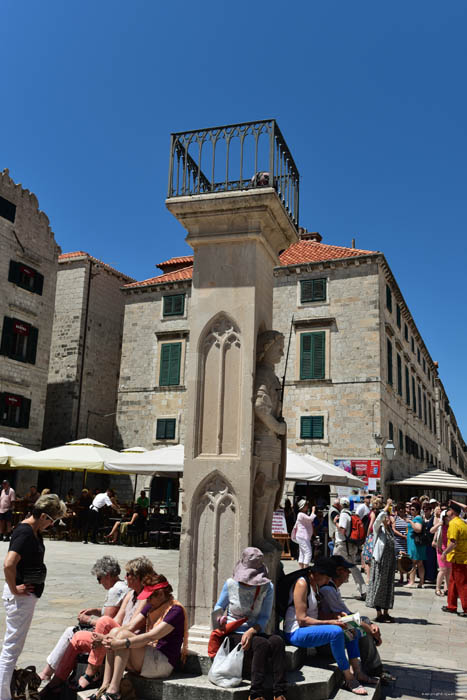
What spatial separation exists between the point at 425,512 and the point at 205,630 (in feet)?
35.3

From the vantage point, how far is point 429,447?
124 feet

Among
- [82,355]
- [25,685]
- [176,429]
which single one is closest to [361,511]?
[25,685]

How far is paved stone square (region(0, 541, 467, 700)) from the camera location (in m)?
5.81

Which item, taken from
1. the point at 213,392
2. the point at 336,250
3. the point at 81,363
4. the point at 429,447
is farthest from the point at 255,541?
the point at 429,447

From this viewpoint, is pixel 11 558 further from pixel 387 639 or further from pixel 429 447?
pixel 429 447

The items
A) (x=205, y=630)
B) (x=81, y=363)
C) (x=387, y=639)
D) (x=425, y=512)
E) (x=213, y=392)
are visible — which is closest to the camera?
(x=205, y=630)

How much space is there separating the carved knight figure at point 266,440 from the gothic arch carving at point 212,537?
0.80ft

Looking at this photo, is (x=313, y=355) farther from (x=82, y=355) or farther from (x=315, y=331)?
(x=82, y=355)

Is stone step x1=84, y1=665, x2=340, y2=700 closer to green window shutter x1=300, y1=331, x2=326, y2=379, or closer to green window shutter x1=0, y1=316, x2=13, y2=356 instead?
green window shutter x1=300, y1=331, x2=326, y2=379

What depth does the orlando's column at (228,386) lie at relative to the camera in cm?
556

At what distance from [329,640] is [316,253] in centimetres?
2199

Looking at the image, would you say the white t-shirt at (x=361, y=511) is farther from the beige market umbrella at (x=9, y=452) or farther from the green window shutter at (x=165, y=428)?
the green window shutter at (x=165, y=428)

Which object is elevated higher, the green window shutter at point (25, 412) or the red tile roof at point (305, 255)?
the red tile roof at point (305, 255)

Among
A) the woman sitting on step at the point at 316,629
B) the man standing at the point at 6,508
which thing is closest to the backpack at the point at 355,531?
the woman sitting on step at the point at 316,629
